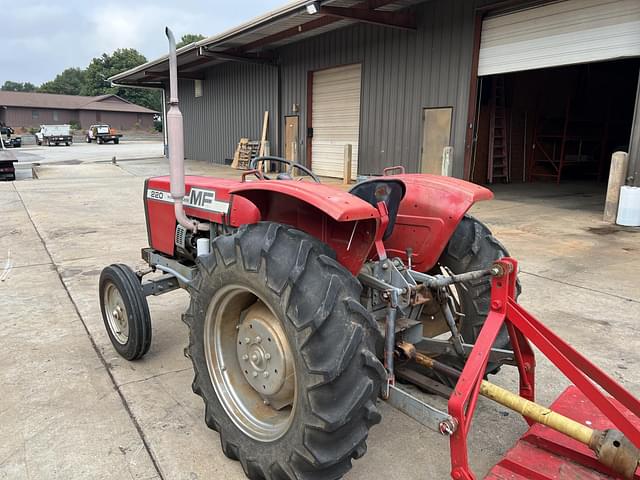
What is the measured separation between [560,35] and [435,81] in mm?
2651

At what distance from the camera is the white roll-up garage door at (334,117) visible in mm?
13161

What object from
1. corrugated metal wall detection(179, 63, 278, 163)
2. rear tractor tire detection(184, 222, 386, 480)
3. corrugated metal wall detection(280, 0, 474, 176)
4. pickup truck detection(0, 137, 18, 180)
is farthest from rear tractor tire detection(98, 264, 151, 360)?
corrugated metal wall detection(179, 63, 278, 163)

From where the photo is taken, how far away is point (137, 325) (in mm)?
2816

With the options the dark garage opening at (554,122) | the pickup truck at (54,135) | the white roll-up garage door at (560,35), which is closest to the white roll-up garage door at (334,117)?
the dark garage opening at (554,122)

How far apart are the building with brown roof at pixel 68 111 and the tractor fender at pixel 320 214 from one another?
208 feet

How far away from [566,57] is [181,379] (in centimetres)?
864

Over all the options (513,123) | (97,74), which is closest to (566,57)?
(513,123)

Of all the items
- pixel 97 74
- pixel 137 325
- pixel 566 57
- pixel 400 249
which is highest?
pixel 97 74

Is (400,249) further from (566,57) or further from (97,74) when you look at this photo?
(97,74)

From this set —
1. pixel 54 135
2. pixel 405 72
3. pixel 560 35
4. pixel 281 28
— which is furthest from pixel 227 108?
pixel 54 135

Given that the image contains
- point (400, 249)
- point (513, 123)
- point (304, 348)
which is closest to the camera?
point (304, 348)

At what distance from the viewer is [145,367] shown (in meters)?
2.94

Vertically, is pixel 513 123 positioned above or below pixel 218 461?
above

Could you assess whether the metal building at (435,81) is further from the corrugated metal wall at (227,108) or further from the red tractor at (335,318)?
the red tractor at (335,318)
